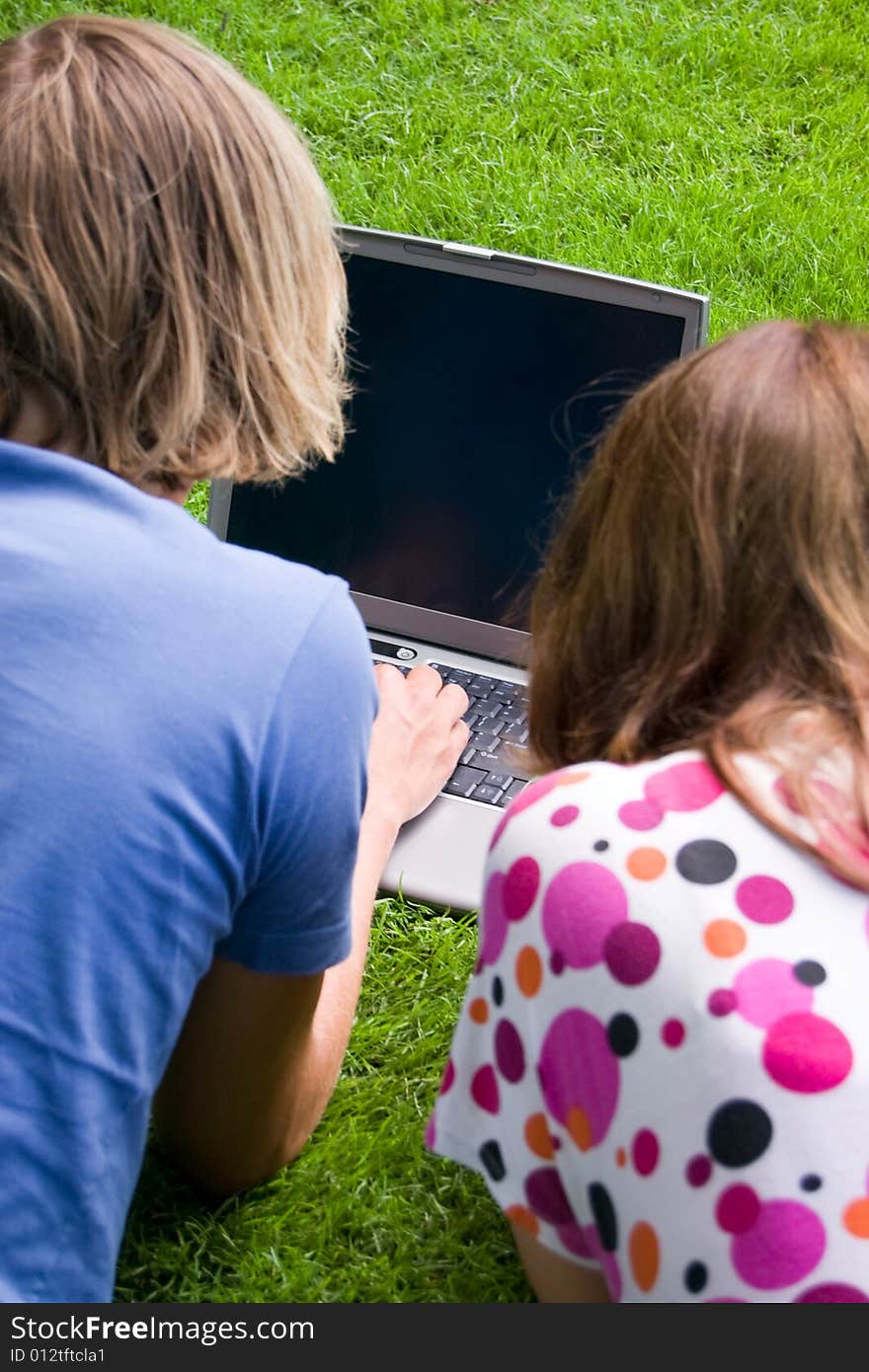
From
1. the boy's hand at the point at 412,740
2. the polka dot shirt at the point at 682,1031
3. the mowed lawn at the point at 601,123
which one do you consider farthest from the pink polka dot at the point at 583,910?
the mowed lawn at the point at 601,123

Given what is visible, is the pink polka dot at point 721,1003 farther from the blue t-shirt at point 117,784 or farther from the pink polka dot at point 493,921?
the blue t-shirt at point 117,784

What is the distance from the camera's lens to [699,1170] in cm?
93

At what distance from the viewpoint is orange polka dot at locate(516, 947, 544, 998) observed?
3.37 feet

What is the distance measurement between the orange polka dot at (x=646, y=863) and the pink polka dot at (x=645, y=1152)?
0.17 meters

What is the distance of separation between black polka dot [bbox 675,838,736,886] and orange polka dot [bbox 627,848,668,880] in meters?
0.01

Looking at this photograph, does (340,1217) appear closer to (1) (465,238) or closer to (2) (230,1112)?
(2) (230,1112)

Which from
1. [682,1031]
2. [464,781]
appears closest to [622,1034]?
[682,1031]

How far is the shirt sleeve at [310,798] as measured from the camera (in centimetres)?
108

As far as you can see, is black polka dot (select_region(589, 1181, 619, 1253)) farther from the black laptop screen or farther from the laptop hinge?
the laptop hinge

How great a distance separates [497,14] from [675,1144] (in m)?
3.56

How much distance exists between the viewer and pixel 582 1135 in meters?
1.02

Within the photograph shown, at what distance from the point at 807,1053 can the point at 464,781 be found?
36.8 inches

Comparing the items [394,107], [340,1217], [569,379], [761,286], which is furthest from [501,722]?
[394,107]

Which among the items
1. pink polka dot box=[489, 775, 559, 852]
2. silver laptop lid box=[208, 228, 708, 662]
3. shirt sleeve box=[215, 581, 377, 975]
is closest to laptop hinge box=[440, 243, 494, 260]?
silver laptop lid box=[208, 228, 708, 662]
